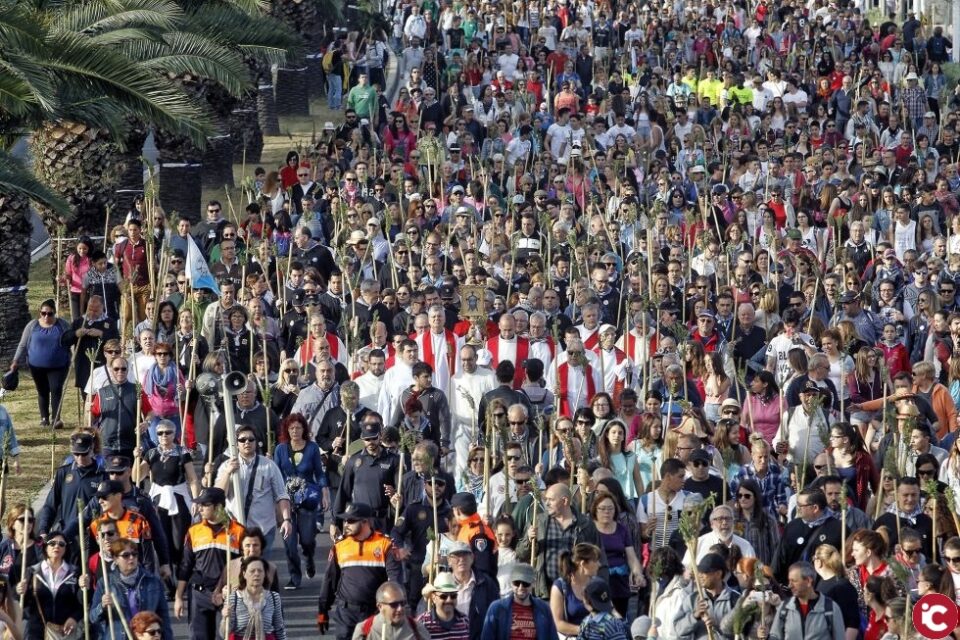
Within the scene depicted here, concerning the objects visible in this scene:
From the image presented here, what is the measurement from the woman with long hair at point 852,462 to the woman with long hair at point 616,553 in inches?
75.2

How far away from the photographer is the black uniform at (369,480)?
15.6 metres

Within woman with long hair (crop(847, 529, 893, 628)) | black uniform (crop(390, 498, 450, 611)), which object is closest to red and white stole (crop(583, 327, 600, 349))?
black uniform (crop(390, 498, 450, 611))

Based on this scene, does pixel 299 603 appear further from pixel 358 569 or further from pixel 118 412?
pixel 118 412

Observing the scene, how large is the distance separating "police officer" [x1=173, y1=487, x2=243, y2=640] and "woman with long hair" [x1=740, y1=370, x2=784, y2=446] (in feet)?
14.9

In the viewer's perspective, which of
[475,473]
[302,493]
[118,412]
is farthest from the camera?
[118,412]

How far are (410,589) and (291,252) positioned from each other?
25.9 feet

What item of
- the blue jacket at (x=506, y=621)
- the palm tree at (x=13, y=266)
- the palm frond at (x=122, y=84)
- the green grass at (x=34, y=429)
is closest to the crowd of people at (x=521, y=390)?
the blue jacket at (x=506, y=621)

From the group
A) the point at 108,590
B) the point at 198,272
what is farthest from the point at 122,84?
the point at 108,590

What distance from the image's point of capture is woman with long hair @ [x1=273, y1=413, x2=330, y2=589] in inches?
634

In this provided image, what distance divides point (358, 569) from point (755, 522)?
244 cm

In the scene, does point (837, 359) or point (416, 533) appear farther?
point (837, 359)

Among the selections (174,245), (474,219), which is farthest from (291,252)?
(474,219)

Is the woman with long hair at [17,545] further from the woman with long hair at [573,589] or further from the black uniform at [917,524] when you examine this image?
the black uniform at [917,524]

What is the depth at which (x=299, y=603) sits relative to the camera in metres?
15.8
